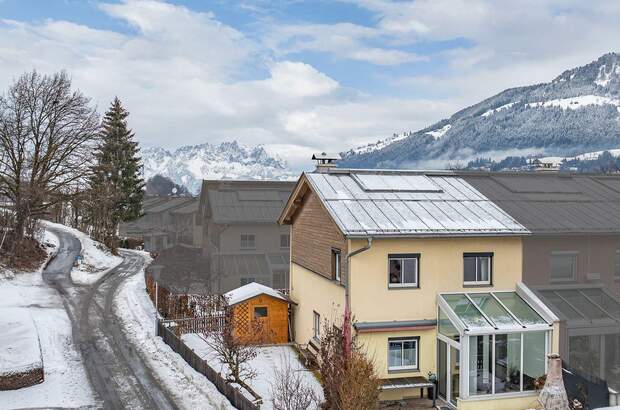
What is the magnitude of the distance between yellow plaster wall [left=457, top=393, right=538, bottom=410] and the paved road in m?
10.2

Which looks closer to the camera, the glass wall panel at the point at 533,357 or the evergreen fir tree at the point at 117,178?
the glass wall panel at the point at 533,357

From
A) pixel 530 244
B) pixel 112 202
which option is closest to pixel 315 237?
pixel 530 244

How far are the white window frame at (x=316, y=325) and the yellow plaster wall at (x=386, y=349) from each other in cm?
442

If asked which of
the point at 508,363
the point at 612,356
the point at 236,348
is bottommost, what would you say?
the point at 612,356

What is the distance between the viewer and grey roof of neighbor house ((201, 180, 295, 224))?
47.1 m

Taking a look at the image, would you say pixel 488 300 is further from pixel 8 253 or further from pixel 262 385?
pixel 8 253

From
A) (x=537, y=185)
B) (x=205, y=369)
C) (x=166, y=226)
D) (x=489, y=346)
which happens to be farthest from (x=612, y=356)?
(x=166, y=226)

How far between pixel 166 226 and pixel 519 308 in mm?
68936

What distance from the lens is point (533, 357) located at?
808 inches

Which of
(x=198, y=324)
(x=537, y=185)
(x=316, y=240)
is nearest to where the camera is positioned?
(x=316, y=240)

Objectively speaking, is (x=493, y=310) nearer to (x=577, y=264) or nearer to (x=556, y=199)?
(x=577, y=264)

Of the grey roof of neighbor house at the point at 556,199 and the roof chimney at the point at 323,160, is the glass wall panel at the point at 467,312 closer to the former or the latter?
the grey roof of neighbor house at the point at 556,199

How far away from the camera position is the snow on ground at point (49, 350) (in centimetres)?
2008

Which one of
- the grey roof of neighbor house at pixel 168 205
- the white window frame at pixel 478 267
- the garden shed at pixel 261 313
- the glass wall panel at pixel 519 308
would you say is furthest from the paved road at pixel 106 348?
the grey roof of neighbor house at pixel 168 205
